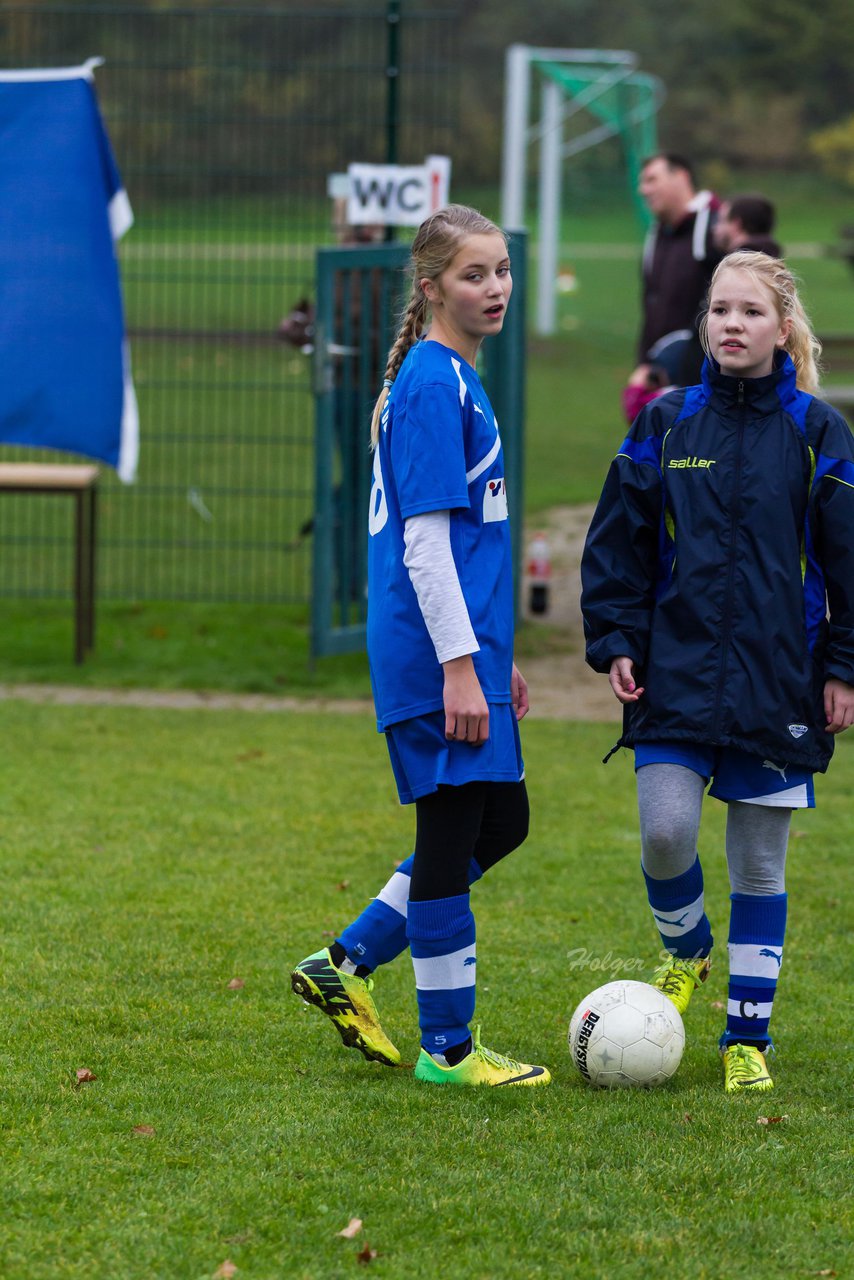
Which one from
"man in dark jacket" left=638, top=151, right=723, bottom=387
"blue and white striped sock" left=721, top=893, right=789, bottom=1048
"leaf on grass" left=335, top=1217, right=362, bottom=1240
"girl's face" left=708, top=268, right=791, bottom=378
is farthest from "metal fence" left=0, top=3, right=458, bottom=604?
"leaf on grass" left=335, top=1217, right=362, bottom=1240

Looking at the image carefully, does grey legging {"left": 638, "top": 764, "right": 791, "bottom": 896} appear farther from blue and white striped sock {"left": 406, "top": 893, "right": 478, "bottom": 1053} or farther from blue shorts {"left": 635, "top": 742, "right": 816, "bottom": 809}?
→ blue and white striped sock {"left": 406, "top": 893, "right": 478, "bottom": 1053}

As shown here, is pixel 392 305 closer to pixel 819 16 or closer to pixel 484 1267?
pixel 484 1267

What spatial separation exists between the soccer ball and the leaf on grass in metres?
0.89

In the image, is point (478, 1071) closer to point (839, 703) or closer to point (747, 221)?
point (839, 703)

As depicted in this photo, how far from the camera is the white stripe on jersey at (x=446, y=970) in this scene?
3.70m

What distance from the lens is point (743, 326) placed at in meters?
3.77

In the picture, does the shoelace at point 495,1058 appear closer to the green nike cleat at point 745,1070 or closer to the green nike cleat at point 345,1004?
the green nike cleat at point 345,1004

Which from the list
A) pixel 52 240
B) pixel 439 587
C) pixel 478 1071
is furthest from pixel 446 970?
pixel 52 240

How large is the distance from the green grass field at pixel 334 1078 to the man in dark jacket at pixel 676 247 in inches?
115

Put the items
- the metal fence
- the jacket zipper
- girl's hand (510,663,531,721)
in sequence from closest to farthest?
the jacket zipper, girl's hand (510,663,531,721), the metal fence

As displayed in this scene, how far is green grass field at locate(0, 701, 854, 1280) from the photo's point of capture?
10.1 ft

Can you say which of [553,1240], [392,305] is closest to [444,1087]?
[553,1240]

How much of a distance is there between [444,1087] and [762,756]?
39.0 inches

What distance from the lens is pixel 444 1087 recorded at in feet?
12.4
